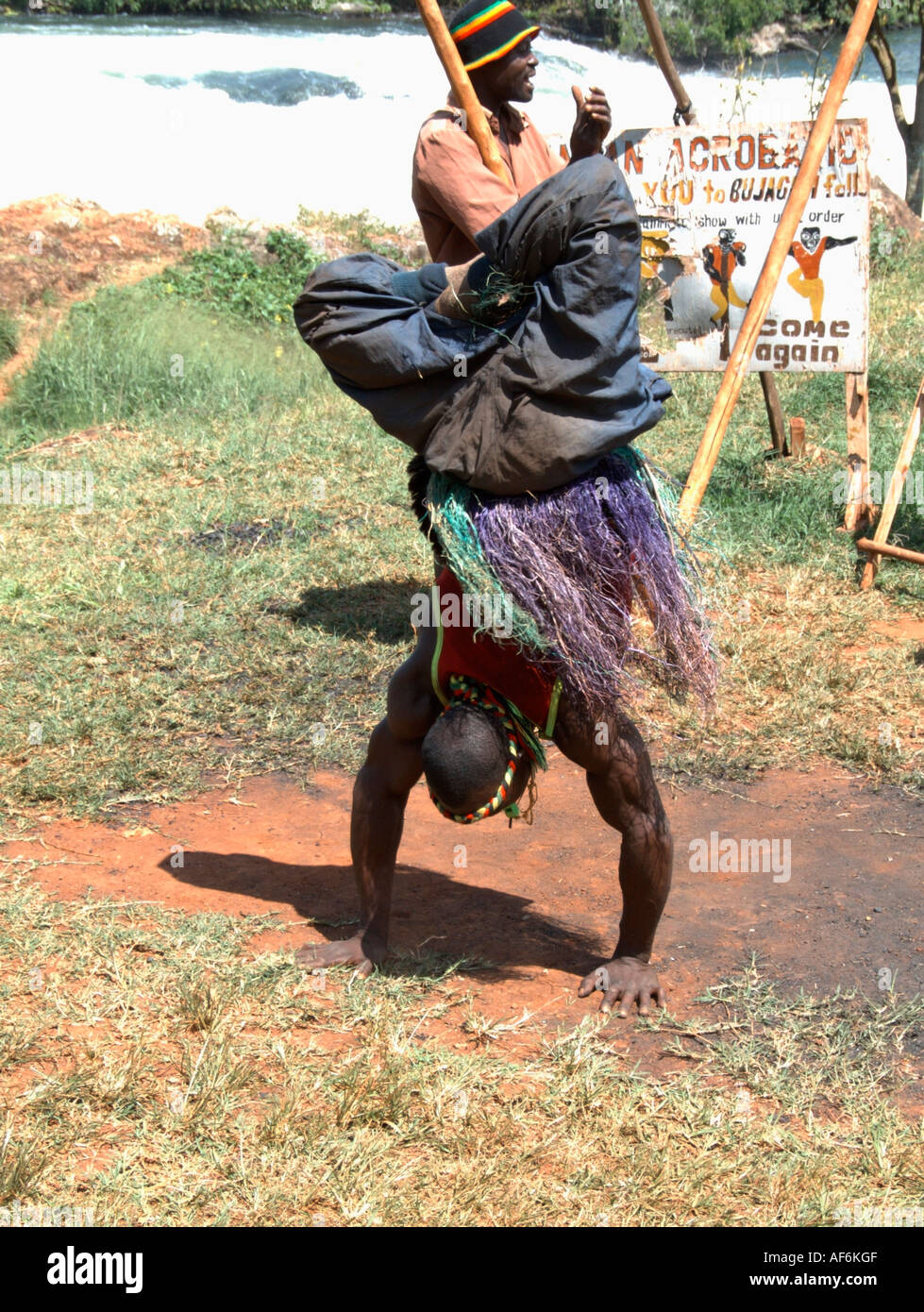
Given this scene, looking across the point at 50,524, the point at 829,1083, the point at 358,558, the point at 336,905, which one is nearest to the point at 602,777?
the point at 829,1083

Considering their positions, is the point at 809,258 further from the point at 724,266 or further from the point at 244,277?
the point at 244,277

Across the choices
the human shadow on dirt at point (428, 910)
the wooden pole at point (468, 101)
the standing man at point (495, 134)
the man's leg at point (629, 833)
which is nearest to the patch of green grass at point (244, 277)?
the human shadow on dirt at point (428, 910)

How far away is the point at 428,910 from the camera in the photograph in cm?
367

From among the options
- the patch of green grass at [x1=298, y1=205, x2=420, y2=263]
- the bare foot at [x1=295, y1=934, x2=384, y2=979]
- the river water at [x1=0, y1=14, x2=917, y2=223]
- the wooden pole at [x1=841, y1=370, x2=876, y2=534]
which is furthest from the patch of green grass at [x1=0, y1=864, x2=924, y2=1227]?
the river water at [x1=0, y1=14, x2=917, y2=223]

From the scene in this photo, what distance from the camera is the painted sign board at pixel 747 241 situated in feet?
21.4

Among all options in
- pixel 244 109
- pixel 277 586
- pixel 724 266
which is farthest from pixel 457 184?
pixel 244 109

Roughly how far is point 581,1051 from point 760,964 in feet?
2.18

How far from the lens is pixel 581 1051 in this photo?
9.55 feet

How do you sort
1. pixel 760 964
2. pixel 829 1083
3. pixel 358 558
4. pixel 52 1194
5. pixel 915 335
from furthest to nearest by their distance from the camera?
pixel 915 335 → pixel 358 558 → pixel 760 964 → pixel 829 1083 → pixel 52 1194

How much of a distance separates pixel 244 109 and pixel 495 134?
15.9 metres

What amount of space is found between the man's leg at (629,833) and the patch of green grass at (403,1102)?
13 centimetres

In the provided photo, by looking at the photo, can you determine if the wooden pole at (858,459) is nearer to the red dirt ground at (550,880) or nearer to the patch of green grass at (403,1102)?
the red dirt ground at (550,880)

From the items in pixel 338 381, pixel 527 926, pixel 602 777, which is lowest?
pixel 527 926

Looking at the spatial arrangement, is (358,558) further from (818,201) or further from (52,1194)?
(52,1194)
